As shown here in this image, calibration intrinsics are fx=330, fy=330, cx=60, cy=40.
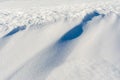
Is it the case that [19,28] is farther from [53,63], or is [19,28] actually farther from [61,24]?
[53,63]

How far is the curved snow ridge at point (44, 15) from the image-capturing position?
10.1 metres

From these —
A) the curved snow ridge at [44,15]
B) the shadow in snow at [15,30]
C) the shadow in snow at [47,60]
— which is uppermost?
the curved snow ridge at [44,15]

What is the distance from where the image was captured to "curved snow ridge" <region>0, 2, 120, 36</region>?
396 inches

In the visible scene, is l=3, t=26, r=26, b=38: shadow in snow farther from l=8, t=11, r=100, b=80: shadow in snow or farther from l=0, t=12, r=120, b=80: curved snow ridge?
l=8, t=11, r=100, b=80: shadow in snow

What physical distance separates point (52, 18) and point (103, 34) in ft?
5.59

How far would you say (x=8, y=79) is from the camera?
8398 mm

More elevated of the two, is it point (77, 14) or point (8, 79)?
point (77, 14)

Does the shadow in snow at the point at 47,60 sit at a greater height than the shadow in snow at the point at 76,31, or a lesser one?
lesser

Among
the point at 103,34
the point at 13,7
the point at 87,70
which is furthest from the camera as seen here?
the point at 13,7

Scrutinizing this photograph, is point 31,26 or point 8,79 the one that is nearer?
point 8,79

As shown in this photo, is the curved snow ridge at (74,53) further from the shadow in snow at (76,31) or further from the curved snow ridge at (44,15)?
the curved snow ridge at (44,15)

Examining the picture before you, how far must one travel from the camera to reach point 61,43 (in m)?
9.30

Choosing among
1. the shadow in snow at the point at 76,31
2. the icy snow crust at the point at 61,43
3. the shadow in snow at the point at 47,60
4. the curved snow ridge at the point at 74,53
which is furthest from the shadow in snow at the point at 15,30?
the shadow in snow at the point at 76,31

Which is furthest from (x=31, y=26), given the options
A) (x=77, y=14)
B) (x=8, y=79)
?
(x=8, y=79)
